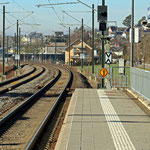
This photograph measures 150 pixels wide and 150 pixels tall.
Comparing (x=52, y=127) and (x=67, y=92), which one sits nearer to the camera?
(x=52, y=127)

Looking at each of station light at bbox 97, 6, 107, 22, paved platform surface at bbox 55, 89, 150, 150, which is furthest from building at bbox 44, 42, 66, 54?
paved platform surface at bbox 55, 89, 150, 150

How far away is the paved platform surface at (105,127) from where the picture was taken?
877 centimetres

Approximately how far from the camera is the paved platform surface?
877 cm

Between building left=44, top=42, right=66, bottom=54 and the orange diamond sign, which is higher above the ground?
building left=44, top=42, right=66, bottom=54

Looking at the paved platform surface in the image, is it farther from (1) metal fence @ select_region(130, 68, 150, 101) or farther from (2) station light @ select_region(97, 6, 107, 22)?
(2) station light @ select_region(97, 6, 107, 22)

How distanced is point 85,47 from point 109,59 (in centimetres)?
9474

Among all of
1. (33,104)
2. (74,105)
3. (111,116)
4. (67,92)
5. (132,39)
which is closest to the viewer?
(111,116)

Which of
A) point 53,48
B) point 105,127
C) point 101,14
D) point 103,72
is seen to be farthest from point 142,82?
point 53,48

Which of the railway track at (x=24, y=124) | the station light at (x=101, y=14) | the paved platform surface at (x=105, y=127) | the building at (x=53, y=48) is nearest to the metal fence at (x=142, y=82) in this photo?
the paved platform surface at (x=105, y=127)

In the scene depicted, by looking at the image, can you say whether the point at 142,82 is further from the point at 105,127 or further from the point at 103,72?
the point at 105,127

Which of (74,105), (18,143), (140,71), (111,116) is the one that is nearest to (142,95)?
(140,71)

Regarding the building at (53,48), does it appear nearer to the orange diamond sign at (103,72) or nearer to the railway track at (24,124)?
the orange diamond sign at (103,72)

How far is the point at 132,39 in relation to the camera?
69.8 feet

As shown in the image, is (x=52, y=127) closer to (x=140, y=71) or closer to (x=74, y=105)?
(x=74, y=105)
